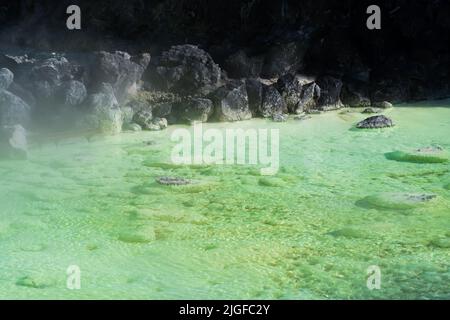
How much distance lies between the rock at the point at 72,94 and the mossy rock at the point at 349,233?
7.10m

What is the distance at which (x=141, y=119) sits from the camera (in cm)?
1184

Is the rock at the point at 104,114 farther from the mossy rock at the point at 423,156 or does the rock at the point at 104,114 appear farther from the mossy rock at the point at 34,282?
the mossy rock at the point at 34,282

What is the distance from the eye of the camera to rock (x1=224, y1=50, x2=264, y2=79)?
14.9 meters

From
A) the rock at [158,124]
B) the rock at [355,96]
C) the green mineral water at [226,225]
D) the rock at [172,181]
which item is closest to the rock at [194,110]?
the rock at [158,124]

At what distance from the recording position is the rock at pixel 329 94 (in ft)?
45.9

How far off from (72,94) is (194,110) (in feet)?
7.76

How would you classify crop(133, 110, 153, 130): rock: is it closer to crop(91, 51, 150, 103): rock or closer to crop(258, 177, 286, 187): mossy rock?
crop(91, 51, 150, 103): rock

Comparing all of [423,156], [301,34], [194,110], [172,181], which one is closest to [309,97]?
[301,34]

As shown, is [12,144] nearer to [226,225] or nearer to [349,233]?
[226,225]

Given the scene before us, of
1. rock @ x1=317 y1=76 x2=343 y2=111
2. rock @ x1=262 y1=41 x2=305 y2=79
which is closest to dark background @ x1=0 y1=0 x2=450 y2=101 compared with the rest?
rock @ x1=262 y1=41 x2=305 y2=79

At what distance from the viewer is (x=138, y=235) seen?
19.6 ft

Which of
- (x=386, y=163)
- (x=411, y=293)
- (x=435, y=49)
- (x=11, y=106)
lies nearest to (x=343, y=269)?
(x=411, y=293)

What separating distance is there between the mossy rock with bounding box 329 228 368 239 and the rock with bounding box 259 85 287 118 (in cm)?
724

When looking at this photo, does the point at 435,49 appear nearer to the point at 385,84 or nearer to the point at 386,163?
the point at 385,84
